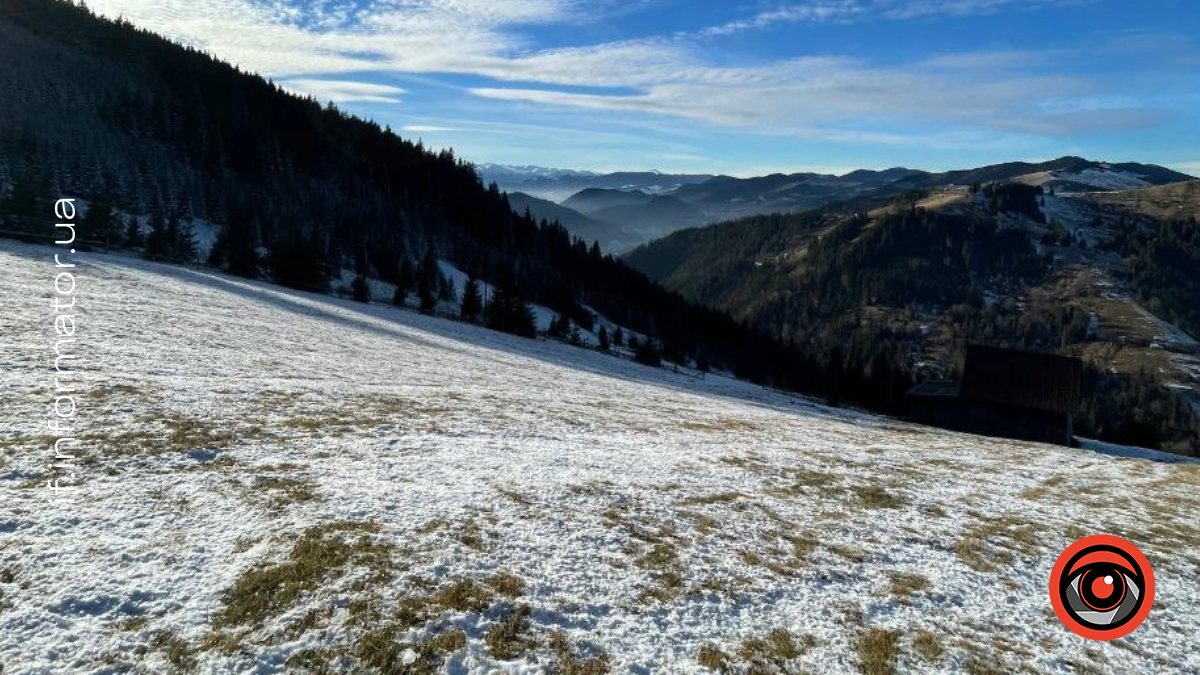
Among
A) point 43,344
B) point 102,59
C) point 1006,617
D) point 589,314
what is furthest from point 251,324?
point 102,59

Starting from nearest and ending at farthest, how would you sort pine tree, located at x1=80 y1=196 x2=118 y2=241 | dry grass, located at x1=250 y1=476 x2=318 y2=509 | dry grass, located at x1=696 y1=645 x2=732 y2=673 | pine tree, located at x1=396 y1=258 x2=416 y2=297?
dry grass, located at x1=696 y1=645 x2=732 y2=673 → dry grass, located at x1=250 y1=476 x2=318 y2=509 → pine tree, located at x1=80 y1=196 x2=118 y2=241 → pine tree, located at x1=396 y1=258 x2=416 y2=297

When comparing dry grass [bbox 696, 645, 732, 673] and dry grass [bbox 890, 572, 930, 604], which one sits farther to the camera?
dry grass [bbox 890, 572, 930, 604]

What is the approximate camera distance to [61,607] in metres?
7.24

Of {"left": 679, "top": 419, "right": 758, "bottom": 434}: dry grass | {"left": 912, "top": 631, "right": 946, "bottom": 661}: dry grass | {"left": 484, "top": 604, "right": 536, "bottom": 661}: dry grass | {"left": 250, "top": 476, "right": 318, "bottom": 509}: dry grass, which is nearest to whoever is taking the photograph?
{"left": 484, "top": 604, "right": 536, "bottom": 661}: dry grass

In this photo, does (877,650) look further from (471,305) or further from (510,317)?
(471,305)

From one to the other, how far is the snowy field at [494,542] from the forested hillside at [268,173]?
69127 millimetres

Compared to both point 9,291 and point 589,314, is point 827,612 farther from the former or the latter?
point 589,314

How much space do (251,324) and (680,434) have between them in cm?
2344

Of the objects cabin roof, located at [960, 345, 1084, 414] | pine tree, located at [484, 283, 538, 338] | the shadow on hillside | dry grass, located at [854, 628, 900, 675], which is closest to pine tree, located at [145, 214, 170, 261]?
the shadow on hillside

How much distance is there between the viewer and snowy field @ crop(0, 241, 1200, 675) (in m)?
7.41

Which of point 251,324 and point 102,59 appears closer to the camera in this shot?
point 251,324

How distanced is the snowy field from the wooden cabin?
134ft

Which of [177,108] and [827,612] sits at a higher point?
[177,108]

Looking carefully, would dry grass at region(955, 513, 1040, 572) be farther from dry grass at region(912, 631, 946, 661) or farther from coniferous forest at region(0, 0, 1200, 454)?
coniferous forest at region(0, 0, 1200, 454)
